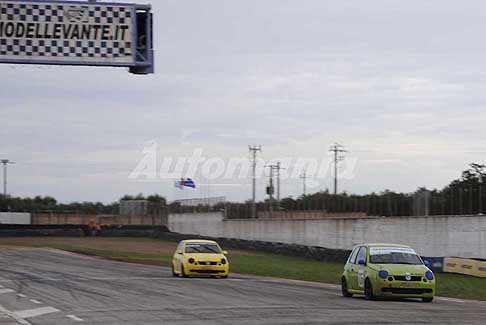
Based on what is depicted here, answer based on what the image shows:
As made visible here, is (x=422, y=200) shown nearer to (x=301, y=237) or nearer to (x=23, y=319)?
(x=301, y=237)

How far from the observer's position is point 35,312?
65.5 feet

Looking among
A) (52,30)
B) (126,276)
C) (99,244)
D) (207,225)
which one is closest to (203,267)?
(126,276)

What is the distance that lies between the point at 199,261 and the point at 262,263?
1573cm

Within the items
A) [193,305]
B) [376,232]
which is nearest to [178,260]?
[193,305]

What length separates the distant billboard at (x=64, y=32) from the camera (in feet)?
51.4

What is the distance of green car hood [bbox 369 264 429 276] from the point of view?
78.7 feet

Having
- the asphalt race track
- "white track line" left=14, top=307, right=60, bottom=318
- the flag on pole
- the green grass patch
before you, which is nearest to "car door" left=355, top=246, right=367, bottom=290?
the asphalt race track

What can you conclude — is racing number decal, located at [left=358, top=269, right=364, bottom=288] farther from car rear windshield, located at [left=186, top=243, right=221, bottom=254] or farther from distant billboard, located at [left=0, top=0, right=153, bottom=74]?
car rear windshield, located at [left=186, top=243, right=221, bottom=254]

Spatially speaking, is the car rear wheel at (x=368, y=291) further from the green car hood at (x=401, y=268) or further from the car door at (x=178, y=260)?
the car door at (x=178, y=260)

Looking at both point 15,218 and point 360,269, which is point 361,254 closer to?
point 360,269

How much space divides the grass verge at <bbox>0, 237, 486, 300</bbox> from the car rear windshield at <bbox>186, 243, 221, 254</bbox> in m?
3.63

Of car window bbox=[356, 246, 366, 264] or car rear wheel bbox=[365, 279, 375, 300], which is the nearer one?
car rear wheel bbox=[365, 279, 375, 300]

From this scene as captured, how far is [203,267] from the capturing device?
34.8 meters

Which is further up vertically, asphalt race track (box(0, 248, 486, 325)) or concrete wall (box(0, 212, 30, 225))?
concrete wall (box(0, 212, 30, 225))
